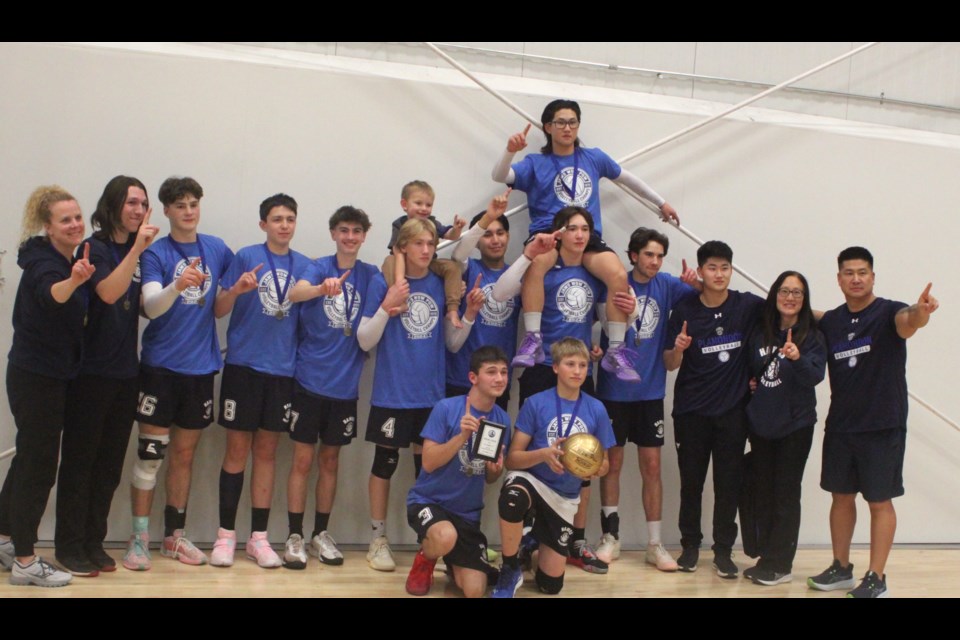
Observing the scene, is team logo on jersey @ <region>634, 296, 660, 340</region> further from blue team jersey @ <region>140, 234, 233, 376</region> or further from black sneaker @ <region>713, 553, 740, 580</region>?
blue team jersey @ <region>140, 234, 233, 376</region>

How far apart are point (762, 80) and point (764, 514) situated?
2.48 meters

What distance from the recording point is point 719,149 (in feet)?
17.0

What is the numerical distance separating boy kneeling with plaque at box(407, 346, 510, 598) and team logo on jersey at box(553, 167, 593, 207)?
3.46 ft

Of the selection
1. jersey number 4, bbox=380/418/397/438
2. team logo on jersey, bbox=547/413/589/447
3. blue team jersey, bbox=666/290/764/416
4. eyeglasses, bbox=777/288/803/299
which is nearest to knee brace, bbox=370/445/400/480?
jersey number 4, bbox=380/418/397/438

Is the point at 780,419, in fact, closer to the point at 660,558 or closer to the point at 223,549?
the point at 660,558

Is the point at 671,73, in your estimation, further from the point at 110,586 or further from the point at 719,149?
the point at 110,586

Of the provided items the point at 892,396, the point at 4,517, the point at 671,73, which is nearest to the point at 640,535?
the point at 892,396

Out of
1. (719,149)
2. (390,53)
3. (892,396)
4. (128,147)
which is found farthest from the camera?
(719,149)

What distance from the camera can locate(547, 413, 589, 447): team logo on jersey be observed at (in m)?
3.96

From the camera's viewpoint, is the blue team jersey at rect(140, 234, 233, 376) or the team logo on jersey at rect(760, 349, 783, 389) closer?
the blue team jersey at rect(140, 234, 233, 376)

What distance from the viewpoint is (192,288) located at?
4109 mm

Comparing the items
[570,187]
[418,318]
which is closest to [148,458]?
[418,318]

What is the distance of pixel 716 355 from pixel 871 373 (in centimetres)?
67

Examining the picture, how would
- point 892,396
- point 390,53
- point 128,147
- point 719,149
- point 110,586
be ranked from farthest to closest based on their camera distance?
point 719,149 → point 390,53 → point 128,147 → point 892,396 → point 110,586
